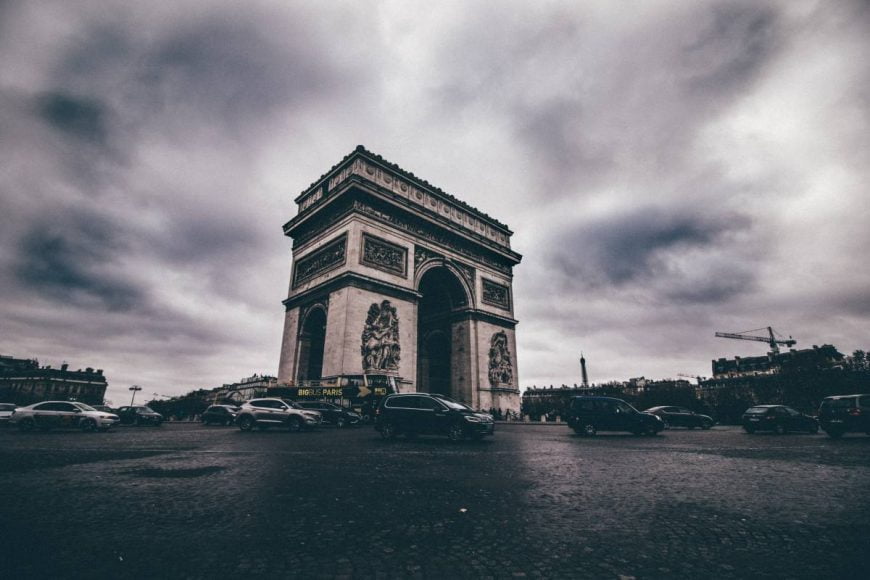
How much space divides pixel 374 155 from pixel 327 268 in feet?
27.0

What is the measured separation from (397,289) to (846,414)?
20.9 meters

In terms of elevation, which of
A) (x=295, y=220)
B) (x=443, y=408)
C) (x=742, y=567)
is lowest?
(x=742, y=567)

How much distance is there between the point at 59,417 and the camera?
17.1 m

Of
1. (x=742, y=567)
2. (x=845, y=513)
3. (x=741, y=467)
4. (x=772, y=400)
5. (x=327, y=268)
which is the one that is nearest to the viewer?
(x=742, y=567)

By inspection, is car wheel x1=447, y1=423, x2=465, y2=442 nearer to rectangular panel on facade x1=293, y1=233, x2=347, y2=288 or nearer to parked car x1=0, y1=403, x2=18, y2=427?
rectangular panel on facade x1=293, y1=233, x2=347, y2=288

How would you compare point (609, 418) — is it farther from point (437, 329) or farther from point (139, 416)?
point (139, 416)

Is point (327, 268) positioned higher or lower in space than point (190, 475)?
higher

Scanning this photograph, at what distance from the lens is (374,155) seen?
1096 inches

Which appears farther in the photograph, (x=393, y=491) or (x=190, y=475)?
(x=190, y=475)

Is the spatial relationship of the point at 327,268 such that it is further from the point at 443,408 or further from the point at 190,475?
the point at 190,475

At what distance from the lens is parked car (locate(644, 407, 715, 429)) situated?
21438 millimetres

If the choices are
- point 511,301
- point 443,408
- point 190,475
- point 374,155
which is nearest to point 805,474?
point 443,408

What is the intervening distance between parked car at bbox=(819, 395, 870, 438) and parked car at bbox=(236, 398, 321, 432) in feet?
61.8

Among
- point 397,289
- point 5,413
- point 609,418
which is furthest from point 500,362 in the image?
point 5,413
